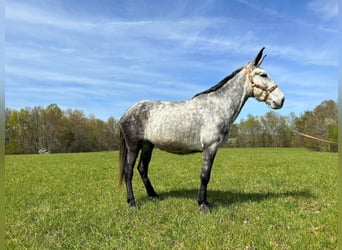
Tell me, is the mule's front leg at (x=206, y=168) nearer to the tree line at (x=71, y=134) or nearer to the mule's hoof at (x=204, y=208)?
the mule's hoof at (x=204, y=208)

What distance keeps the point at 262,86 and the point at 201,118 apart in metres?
1.58

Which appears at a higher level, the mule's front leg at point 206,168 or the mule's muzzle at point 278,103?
the mule's muzzle at point 278,103

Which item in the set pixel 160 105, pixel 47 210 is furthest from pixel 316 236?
pixel 47 210


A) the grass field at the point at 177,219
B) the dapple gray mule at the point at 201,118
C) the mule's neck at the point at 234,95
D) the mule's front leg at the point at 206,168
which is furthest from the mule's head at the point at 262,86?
the grass field at the point at 177,219

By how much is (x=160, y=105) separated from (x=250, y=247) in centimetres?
376

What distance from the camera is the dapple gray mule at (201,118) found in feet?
22.4

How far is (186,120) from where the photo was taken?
6.84 metres

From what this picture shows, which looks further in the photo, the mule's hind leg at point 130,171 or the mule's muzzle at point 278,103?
the mule's hind leg at point 130,171

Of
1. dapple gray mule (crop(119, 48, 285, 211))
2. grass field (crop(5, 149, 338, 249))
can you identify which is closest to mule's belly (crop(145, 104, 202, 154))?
dapple gray mule (crop(119, 48, 285, 211))

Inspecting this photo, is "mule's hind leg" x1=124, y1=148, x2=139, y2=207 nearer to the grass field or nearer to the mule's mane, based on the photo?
the grass field

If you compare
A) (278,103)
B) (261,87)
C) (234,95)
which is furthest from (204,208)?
(261,87)

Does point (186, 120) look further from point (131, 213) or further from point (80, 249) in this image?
point (80, 249)

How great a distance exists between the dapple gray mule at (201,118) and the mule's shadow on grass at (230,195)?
3.48 feet

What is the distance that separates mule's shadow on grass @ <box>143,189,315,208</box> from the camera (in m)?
7.71
